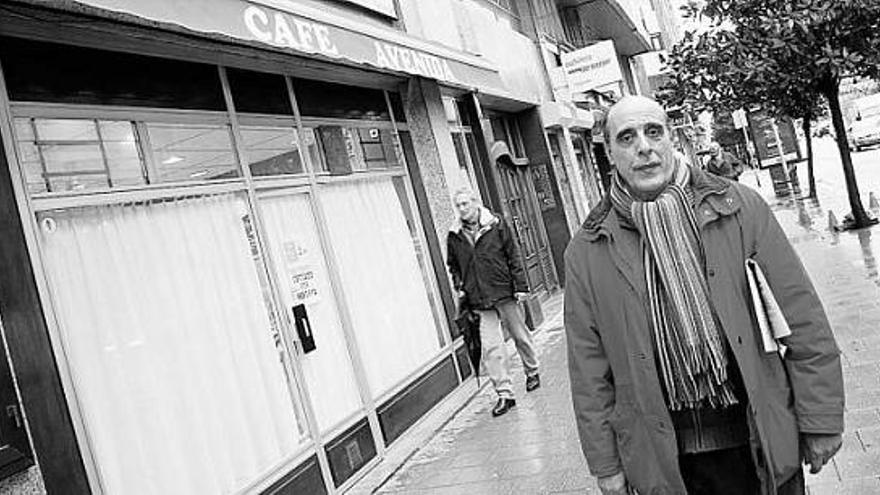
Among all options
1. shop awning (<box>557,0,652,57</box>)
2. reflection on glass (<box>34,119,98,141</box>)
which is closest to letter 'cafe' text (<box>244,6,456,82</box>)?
reflection on glass (<box>34,119,98,141</box>)

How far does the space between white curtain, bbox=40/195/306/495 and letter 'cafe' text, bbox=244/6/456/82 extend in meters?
1.19

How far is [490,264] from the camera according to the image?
7.06 meters

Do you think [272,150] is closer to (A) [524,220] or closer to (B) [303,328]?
(B) [303,328]

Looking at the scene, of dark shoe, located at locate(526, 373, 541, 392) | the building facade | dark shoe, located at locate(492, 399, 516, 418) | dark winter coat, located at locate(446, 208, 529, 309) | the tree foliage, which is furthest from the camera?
the tree foliage

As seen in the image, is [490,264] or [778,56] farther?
[778,56]

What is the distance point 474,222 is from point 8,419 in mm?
4283


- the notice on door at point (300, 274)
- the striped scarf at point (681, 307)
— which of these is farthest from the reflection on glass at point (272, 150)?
the striped scarf at point (681, 307)

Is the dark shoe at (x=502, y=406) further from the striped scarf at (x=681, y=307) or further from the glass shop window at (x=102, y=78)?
the striped scarf at (x=681, y=307)

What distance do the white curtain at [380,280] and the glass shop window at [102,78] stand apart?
5.25 ft

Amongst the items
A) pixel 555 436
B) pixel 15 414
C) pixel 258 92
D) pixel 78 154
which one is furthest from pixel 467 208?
pixel 15 414

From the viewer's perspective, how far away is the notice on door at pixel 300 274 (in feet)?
20.5

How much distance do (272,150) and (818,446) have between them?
4.93 m

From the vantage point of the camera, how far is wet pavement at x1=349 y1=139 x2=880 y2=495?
15.0 ft

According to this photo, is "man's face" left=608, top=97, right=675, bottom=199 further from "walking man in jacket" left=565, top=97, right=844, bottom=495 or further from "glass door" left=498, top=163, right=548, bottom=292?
"glass door" left=498, top=163, right=548, bottom=292
